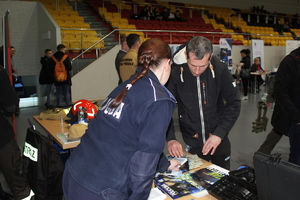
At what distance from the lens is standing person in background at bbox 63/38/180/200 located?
0.98m

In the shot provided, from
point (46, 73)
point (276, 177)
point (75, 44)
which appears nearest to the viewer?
point (276, 177)

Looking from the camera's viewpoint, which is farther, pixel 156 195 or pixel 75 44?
pixel 75 44

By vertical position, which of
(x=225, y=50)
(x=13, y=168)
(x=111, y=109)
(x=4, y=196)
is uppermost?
(x=225, y=50)

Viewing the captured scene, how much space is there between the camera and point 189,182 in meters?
1.56

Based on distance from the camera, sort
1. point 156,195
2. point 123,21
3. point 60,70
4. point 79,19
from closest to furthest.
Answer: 1. point 156,195
2. point 60,70
3. point 79,19
4. point 123,21

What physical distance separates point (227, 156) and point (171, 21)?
10.7 m

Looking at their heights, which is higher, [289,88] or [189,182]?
[289,88]

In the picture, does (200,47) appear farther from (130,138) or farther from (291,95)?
(291,95)

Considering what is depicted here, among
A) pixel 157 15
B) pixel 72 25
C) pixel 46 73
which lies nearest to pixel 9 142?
pixel 46 73

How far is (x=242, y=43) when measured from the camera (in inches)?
490

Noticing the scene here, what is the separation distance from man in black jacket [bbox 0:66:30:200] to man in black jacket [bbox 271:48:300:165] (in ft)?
7.07

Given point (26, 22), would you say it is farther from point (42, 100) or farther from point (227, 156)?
point (227, 156)

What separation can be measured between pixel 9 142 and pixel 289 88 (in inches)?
93.3

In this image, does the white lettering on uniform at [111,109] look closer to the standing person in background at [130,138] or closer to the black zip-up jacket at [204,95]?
the standing person in background at [130,138]
